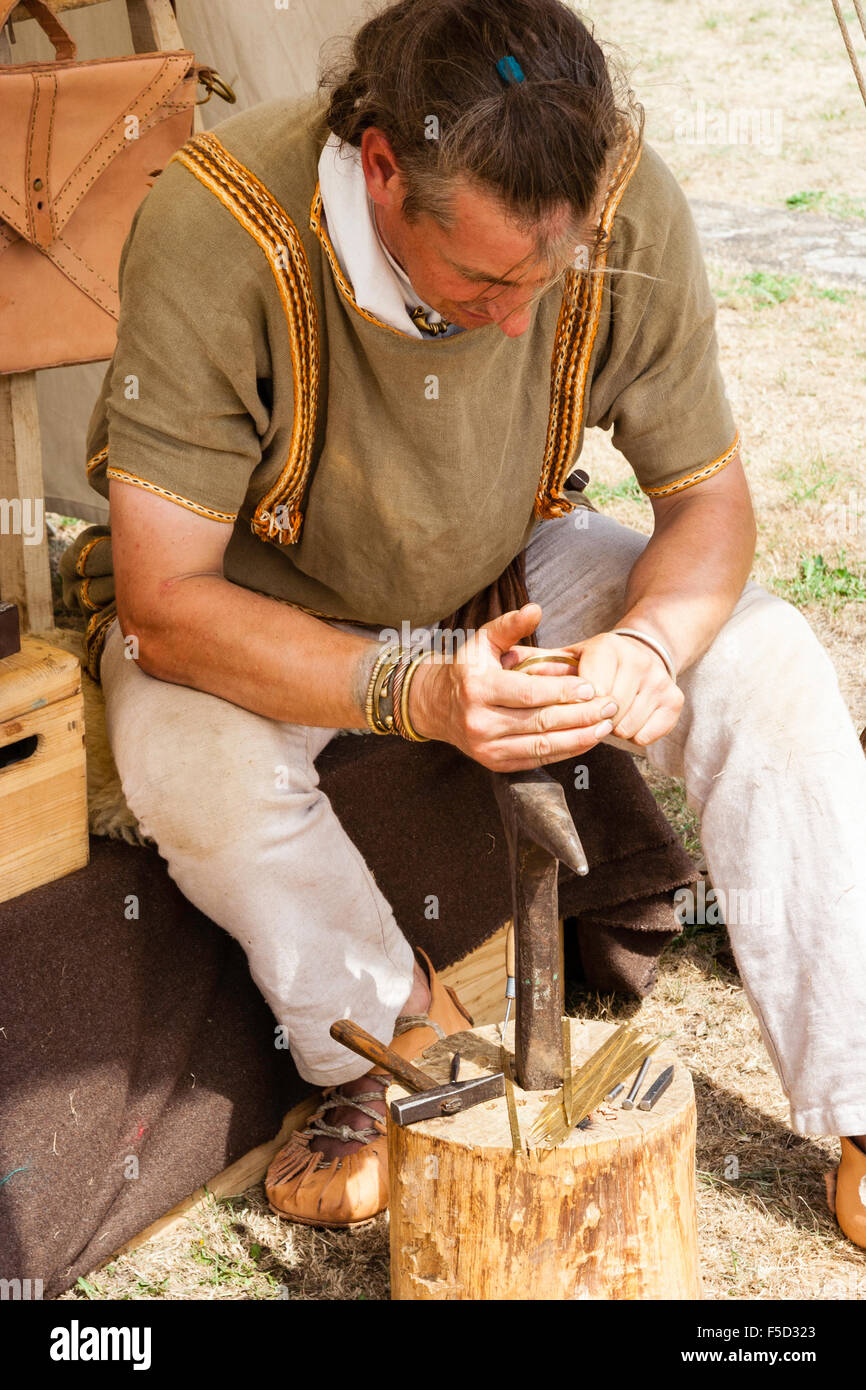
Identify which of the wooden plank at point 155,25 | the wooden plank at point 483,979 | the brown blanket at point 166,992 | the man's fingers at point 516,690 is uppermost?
the wooden plank at point 155,25

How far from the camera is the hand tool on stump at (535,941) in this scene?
137 centimetres

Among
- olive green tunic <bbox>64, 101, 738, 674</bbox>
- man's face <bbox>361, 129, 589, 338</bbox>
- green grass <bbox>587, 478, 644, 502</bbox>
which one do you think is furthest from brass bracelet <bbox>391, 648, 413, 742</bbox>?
green grass <bbox>587, 478, 644, 502</bbox>

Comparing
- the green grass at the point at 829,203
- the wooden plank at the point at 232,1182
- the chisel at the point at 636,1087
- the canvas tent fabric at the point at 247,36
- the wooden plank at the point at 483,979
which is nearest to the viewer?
the chisel at the point at 636,1087

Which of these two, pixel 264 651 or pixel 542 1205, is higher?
pixel 264 651

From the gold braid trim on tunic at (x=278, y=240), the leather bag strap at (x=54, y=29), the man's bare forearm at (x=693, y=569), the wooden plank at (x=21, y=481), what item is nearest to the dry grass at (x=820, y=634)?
the gold braid trim on tunic at (x=278, y=240)

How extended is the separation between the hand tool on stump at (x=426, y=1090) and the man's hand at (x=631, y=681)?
419mm

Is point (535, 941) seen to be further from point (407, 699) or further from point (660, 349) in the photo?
point (660, 349)

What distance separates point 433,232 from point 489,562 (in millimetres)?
531

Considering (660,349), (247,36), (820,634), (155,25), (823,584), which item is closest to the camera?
(660,349)

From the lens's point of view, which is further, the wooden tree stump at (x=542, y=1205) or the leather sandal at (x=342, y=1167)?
the leather sandal at (x=342, y=1167)

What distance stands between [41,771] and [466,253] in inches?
31.8

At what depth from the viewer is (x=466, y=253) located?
1.43 meters

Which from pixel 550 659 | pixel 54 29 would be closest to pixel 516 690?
pixel 550 659

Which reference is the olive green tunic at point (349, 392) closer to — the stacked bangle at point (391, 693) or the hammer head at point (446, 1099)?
the stacked bangle at point (391, 693)
